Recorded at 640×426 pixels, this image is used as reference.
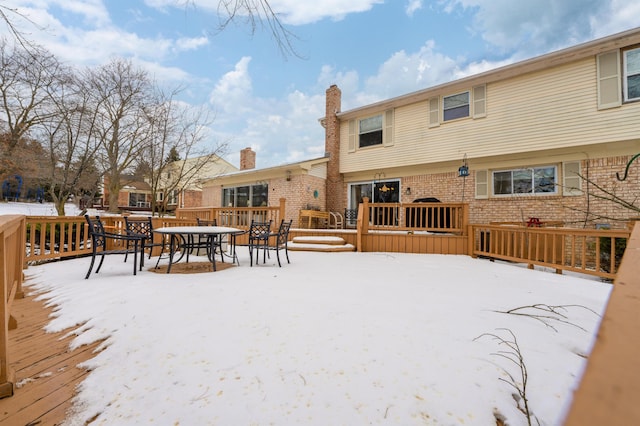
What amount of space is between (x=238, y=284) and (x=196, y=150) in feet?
27.2

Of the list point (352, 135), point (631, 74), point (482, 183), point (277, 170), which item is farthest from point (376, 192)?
point (631, 74)

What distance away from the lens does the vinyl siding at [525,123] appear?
7.41 metres

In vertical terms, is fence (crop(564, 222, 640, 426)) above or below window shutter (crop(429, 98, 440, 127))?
below

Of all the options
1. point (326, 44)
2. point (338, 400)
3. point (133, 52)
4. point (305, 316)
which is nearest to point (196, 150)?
point (133, 52)

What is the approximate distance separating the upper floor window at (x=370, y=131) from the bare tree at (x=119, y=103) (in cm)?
826

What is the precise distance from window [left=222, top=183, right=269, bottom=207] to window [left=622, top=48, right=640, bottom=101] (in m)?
11.7

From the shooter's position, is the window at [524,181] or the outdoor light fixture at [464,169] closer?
the window at [524,181]

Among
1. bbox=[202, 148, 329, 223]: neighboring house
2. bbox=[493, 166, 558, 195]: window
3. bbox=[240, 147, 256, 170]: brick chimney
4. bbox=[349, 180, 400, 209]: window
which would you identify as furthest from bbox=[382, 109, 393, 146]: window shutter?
bbox=[240, 147, 256, 170]: brick chimney

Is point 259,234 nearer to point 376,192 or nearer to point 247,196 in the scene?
point 376,192

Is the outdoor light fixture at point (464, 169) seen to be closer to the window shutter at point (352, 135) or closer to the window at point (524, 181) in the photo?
the window at point (524, 181)

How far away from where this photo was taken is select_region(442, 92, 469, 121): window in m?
9.33

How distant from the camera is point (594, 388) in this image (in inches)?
13.0

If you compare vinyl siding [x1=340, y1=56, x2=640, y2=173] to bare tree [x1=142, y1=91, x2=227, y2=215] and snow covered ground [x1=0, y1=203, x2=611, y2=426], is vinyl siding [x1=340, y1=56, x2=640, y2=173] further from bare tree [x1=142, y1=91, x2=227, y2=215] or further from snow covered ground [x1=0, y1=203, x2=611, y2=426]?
bare tree [x1=142, y1=91, x2=227, y2=215]

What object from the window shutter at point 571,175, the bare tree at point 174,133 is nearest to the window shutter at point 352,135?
the bare tree at point 174,133
